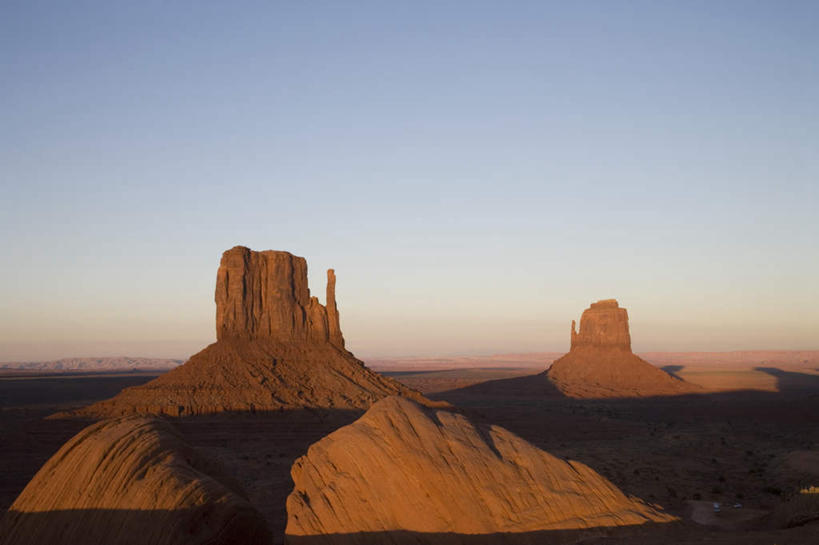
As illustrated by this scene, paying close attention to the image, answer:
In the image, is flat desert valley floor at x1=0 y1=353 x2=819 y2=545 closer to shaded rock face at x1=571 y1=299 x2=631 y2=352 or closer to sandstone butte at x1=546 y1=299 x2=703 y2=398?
sandstone butte at x1=546 y1=299 x2=703 y2=398

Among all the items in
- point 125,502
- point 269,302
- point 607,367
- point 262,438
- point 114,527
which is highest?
point 269,302

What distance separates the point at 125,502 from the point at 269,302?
46745 millimetres

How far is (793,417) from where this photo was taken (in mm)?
61188

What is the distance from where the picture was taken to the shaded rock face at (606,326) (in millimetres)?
103625

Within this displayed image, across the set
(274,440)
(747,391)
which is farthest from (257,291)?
(747,391)

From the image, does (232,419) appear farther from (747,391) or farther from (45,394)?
(747,391)

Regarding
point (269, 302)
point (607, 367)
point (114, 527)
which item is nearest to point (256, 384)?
point (269, 302)

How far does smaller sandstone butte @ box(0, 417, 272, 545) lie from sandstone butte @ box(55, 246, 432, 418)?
112ft

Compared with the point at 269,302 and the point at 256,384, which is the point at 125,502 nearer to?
the point at 256,384

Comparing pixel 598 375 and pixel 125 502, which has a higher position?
pixel 125 502

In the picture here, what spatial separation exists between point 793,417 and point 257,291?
53262 mm

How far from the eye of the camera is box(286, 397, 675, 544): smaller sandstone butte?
1359 cm

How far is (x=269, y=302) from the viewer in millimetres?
59500

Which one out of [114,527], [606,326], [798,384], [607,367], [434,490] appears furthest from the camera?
[798,384]
